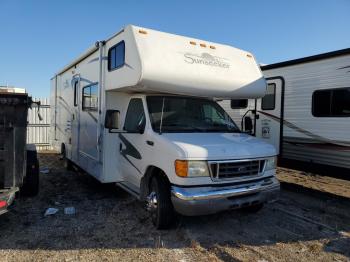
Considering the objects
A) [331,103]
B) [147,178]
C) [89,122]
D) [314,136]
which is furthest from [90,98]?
[331,103]

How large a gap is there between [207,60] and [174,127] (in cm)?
138

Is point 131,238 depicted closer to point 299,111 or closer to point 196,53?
point 196,53

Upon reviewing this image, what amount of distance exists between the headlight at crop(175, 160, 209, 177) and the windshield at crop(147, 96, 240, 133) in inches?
34.5

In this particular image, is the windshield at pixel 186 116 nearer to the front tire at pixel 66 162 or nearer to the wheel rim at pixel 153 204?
the wheel rim at pixel 153 204

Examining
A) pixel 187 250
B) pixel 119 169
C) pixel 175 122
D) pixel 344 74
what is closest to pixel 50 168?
pixel 119 169

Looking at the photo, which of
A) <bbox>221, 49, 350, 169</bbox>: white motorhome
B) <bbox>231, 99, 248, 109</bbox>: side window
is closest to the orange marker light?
<bbox>221, 49, 350, 169</bbox>: white motorhome

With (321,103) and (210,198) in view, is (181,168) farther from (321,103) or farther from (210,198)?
(321,103)

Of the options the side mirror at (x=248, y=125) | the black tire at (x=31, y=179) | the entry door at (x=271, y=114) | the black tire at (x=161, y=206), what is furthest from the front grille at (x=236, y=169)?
the entry door at (x=271, y=114)

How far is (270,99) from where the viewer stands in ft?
29.2

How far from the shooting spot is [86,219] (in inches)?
222

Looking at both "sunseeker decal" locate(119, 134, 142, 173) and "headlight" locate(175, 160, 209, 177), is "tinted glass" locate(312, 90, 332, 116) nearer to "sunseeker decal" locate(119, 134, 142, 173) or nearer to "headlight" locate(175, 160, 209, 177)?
"headlight" locate(175, 160, 209, 177)

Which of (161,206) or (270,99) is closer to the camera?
(161,206)

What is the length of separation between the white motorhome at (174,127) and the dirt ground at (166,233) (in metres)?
0.45

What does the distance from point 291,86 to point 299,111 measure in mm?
664
